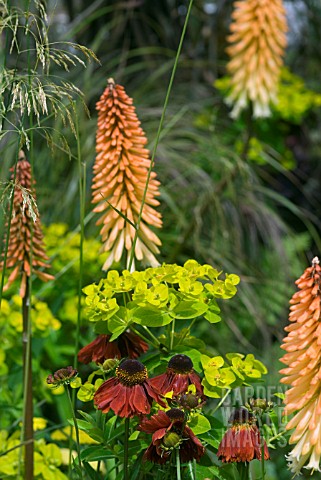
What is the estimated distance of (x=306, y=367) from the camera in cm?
163

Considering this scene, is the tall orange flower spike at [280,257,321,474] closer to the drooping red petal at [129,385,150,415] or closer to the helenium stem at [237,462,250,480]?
the helenium stem at [237,462,250,480]

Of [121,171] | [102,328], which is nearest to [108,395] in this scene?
[102,328]

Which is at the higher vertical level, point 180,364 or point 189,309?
point 189,309

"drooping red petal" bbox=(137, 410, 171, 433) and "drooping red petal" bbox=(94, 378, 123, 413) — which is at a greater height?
"drooping red petal" bbox=(94, 378, 123, 413)

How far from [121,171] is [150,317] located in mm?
505

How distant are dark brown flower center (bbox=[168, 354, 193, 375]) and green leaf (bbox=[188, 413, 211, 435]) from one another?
0.11 metres

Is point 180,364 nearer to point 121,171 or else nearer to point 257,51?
point 121,171

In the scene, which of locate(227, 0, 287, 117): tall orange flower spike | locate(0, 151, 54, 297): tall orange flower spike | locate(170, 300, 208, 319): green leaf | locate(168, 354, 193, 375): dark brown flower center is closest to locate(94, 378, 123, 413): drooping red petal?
locate(168, 354, 193, 375): dark brown flower center

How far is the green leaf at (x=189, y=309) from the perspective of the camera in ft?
5.72

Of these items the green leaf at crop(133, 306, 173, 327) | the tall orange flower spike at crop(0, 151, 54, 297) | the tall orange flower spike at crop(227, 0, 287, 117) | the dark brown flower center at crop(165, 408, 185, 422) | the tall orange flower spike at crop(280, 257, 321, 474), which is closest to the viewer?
the dark brown flower center at crop(165, 408, 185, 422)

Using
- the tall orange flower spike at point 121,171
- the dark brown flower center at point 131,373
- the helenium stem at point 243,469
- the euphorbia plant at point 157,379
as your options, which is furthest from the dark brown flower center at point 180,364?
the tall orange flower spike at point 121,171

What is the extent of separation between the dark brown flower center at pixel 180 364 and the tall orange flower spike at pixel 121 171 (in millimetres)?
461

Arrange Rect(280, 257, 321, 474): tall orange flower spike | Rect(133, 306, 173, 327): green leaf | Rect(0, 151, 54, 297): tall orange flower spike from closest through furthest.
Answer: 1. Rect(280, 257, 321, 474): tall orange flower spike
2. Rect(133, 306, 173, 327): green leaf
3. Rect(0, 151, 54, 297): tall orange flower spike

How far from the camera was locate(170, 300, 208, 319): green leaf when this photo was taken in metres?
1.74
